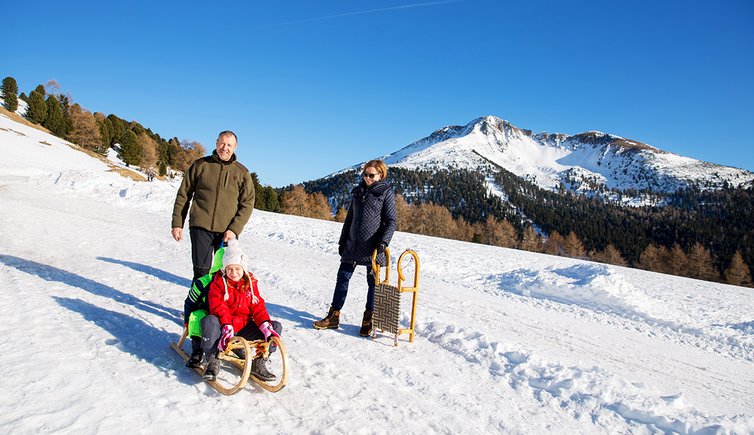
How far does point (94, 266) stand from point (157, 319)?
3.85 metres

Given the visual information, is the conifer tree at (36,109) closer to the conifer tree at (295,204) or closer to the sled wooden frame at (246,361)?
the conifer tree at (295,204)

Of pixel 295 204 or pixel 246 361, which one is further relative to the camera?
pixel 295 204

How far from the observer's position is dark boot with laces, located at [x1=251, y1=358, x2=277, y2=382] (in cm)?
401

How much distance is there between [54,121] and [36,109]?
307cm

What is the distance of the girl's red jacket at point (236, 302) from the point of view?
4082 millimetres

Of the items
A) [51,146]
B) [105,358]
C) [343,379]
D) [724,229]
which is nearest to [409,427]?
[343,379]

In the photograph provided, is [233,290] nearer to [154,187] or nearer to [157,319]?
[157,319]

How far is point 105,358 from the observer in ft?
13.6

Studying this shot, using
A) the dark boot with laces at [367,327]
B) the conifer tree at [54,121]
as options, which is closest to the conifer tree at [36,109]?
the conifer tree at [54,121]

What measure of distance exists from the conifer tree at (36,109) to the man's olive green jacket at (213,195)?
3405 inches

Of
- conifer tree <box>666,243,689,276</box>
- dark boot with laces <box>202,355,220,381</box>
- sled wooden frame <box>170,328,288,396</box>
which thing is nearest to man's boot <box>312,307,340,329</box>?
sled wooden frame <box>170,328,288,396</box>

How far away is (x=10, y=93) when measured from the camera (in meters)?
72.1

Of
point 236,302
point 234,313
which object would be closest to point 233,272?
point 236,302

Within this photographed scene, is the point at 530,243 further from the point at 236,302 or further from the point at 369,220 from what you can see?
the point at 236,302
